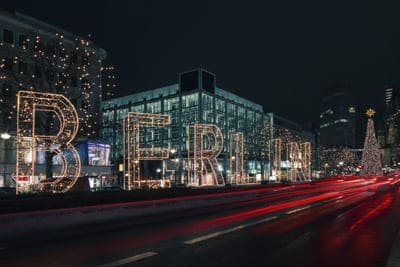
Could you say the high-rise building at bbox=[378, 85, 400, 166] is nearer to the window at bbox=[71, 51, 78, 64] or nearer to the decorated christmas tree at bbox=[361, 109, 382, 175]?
the decorated christmas tree at bbox=[361, 109, 382, 175]

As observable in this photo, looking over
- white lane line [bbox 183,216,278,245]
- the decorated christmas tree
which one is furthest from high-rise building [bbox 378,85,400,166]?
white lane line [bbox 183,216,278,245]

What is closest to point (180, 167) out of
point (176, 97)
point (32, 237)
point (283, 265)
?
point (176, 97)

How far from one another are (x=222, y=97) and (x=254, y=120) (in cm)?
1876

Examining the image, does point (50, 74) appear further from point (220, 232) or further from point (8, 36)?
point (8, 36)

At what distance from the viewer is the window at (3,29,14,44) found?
5103 centimetres

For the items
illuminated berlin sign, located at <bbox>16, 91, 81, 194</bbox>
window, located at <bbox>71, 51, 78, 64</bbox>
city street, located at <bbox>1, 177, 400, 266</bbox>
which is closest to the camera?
city street, located at <bbox>1, 177, 400, 266</bbox>

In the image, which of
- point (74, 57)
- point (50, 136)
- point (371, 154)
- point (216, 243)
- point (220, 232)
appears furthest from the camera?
point (371, 154)

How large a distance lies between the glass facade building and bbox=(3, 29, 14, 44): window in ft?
135

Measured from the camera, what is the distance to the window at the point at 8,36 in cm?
5103

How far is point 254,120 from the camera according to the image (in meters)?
120

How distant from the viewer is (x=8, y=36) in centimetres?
5144

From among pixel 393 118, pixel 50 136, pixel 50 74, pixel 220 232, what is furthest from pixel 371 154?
pixel 220 232

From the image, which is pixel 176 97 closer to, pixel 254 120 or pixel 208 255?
pixel 254 120

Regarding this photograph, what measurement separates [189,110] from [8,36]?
52.0 metres
